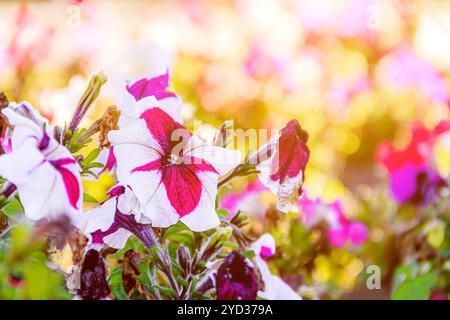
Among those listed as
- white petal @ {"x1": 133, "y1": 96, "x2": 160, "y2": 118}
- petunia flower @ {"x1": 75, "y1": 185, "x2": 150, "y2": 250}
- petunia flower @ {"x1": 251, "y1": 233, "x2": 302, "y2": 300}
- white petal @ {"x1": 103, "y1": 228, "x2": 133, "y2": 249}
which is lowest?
petunia flower @ {"x1": 251, "y1": 233, "x2": 302, "y2": 300}

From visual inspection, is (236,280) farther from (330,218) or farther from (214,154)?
(330,218)

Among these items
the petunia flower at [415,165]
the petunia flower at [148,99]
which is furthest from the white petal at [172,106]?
the petunia flower at [415,165]

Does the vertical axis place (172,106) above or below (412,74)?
below

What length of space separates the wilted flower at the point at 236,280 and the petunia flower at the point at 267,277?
0.20 ft

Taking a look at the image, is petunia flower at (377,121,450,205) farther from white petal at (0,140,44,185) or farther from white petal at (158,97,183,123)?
white petal at (0,140,44,185)

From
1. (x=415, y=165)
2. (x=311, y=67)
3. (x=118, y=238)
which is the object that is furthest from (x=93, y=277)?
(x=311, y=67)

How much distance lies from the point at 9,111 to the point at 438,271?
28.4 inches

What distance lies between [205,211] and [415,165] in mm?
803

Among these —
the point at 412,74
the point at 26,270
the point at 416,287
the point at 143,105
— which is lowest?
the point at 416,287

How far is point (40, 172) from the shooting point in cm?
61

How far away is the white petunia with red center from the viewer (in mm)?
658

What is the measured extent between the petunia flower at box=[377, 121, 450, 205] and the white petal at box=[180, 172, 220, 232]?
28.3 inches

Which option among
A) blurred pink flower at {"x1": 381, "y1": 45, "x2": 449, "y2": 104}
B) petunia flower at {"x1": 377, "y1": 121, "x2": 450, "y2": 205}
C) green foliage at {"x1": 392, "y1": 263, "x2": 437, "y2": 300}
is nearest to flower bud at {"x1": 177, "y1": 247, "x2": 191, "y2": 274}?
green foliage at {"x1": 392, "y1": 263, "x2": 437, "y2": 300}
